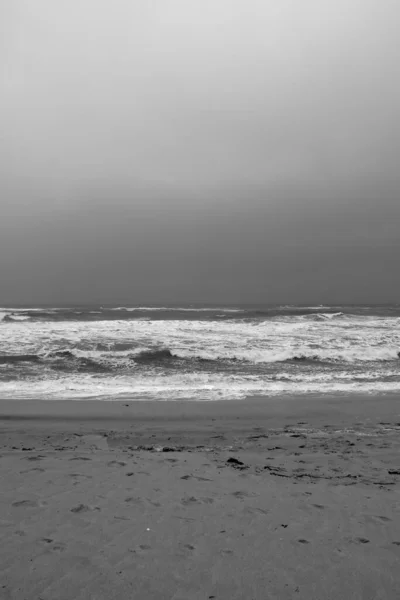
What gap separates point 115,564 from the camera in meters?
2.83

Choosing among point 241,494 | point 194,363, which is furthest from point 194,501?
point 194,363

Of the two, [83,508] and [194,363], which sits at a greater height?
[83,508]

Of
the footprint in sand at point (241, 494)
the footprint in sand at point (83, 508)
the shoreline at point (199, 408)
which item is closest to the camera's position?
the footprint in sand at point (83, 508)

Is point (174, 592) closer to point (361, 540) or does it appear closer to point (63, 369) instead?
point (361, 540)

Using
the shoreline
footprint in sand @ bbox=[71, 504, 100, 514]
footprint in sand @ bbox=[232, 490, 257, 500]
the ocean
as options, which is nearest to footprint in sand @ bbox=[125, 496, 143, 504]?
footprint in sand @ bbox=[71, 504, 100, 514]

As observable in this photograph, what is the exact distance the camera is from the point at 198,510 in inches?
147

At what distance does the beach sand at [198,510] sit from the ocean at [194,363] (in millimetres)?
2816

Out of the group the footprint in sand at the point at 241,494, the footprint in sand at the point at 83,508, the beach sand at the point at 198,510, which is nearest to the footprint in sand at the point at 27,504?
the beach sand at the point at 198,510

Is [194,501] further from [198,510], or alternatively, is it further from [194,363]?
[194,363]

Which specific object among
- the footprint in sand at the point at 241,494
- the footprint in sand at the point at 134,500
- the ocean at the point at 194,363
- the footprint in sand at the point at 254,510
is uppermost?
the footprint in sand at the point at 134,500

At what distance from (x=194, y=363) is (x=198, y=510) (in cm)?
1038

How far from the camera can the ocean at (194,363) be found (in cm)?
997

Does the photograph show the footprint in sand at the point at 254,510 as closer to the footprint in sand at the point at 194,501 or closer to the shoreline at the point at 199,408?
the footprint in sand at the point at 194,501

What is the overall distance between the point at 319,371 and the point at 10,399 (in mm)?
8746
